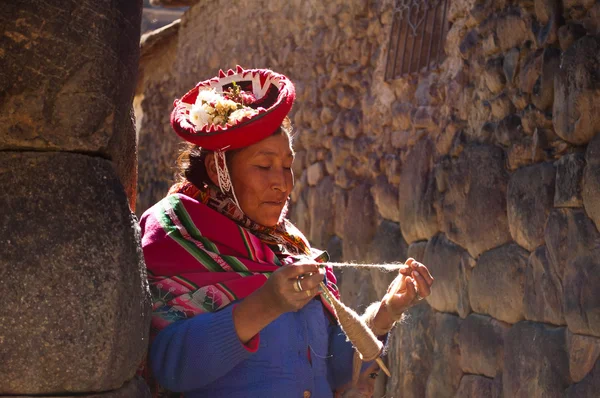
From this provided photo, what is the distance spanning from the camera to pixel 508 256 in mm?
4164

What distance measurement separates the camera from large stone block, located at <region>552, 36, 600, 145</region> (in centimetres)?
347

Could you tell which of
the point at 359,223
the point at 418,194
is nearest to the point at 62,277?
the point at 418,194

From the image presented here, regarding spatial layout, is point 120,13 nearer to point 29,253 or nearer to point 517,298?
point 29,253

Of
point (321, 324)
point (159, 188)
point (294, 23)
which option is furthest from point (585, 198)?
point (159, 188)

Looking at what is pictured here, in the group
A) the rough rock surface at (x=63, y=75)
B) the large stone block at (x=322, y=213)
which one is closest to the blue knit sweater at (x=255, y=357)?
the rough rock surface at (x=63, y=75)

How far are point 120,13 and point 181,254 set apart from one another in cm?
82

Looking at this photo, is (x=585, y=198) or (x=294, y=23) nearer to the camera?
(x=585, y=198)

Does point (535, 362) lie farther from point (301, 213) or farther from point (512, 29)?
point (301, 213)

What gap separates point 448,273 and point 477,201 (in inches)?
20.2

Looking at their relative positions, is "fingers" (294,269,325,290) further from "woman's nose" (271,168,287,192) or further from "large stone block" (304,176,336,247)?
→ "large stone block" (304,176,336,247)

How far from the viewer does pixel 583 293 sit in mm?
3520

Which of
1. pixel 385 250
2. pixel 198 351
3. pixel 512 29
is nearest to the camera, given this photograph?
pixel 198 351

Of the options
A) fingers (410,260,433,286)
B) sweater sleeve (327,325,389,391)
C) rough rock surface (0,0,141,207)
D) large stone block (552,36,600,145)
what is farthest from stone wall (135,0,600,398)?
rough rock surface (0,0,141,207)

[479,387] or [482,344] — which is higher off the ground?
[482,344]
